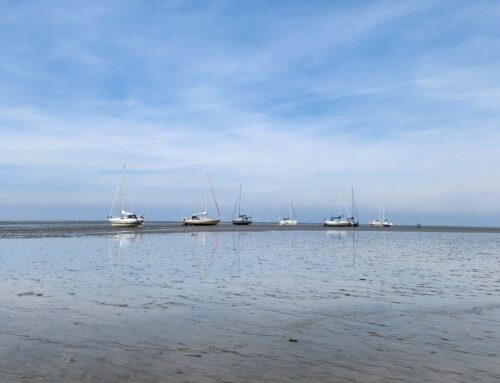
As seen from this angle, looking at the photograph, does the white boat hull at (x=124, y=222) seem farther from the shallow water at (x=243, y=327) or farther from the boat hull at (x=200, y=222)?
the shallow water at (x=243, y=327)

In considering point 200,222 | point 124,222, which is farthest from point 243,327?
point 200,222

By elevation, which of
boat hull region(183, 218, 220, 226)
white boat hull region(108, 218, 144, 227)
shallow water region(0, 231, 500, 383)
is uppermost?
boat hull region(183, 218, 220, 226)

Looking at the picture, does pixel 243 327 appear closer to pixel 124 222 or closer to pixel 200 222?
pixel 124 222

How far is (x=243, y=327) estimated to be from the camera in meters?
14.8

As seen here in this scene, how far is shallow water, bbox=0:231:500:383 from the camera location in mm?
10367

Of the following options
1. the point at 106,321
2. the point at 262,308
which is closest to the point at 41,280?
the point at 106,321

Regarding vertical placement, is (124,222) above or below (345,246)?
above

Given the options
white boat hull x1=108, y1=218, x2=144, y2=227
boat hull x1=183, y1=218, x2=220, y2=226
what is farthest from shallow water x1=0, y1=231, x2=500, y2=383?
boat hull x1=183, y1=218, x2=220, y2=226

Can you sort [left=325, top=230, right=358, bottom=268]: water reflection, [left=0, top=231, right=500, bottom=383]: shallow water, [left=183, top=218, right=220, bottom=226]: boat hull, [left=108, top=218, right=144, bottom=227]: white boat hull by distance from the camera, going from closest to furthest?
1. [left=0, top=231, right=500, bottom=383]: shallow water
2. [left=325, top=230, right=358, bottom=268]: water reflection
3. [left=108, top=218, right=144, bottom=227]: white boat hull
4. [left=183, top=218, right=220, bottom=226]: boat hull

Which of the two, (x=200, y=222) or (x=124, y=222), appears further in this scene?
(x=200, y=222)

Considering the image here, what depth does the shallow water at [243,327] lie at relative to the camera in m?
10.4

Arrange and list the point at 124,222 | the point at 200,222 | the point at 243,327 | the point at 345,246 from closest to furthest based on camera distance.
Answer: the point at 243,327
the point at 345,246
the point at 124,222
the point at 200,222

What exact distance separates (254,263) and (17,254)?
63.9 feet

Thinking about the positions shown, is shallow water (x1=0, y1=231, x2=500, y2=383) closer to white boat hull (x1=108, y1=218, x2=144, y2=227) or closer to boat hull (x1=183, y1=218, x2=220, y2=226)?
white boat hull (x1=108, y1=218, x2=144, y2=227)
